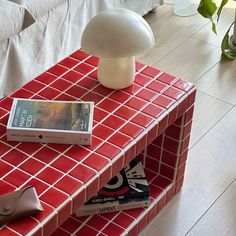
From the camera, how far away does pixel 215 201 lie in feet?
5.99

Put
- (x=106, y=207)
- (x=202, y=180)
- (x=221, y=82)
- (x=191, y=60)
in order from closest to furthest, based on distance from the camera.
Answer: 1. (x=106, y=207)
2. (x=202, y=180)
3. (x=221, y=82)
4. (x=191, y=60)

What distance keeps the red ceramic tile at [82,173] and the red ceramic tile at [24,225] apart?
0.52ft

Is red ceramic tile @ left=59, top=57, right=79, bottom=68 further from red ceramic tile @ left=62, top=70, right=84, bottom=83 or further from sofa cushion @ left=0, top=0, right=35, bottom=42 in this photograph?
sofa cushion @ left=0, top=0, right=35, bottom=42

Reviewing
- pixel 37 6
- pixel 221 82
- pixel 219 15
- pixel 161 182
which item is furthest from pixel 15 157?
pixel 219 15

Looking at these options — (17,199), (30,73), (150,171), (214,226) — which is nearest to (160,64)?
(30,73)

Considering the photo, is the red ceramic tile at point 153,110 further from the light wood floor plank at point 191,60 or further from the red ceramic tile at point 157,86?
the light wood floor plank at point 191,60

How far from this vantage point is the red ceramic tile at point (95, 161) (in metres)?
1.36

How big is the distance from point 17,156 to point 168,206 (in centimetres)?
63

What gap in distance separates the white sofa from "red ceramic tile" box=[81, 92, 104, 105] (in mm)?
559

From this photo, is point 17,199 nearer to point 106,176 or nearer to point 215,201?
point 106,176

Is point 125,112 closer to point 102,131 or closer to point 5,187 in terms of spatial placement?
point 102,131

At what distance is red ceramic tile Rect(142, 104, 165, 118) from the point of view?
1530 millimetres

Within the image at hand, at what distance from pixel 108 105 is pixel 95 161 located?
0.73ft

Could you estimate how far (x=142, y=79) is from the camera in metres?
1.65
